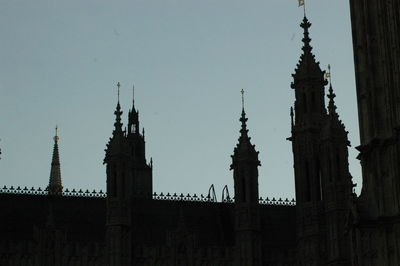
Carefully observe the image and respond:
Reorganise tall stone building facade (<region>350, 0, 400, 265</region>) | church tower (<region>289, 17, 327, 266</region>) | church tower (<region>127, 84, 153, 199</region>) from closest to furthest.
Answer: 1. tall stone building facade (<region>350, 0, 400, 265</region>)
2. church tower (<region>289, 17, 327, 266</region>)
3. church tower (<region>127, 84, 153, 199</region>)

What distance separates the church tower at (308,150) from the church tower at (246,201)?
6.12 feet

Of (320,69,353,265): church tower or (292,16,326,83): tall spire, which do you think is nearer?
(320,69,353,265): church tower

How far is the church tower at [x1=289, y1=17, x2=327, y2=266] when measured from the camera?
41.0 m

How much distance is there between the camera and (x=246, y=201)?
41.9 m

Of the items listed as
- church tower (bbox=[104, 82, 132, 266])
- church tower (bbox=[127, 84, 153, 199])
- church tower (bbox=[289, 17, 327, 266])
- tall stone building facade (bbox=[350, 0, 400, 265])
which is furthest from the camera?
church tower (bbox=[127, 84, 153, 199])

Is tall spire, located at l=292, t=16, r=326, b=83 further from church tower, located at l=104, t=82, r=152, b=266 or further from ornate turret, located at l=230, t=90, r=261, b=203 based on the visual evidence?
church tower, located at l=104, t=82, r=152, b=266

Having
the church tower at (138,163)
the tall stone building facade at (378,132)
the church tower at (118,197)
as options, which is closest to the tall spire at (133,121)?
the church tower at (138,163)

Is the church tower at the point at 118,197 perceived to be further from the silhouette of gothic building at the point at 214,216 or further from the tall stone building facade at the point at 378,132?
the tall stone building facade at the point at 378,132

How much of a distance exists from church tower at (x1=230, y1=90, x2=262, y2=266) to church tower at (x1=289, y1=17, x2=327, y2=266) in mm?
1867

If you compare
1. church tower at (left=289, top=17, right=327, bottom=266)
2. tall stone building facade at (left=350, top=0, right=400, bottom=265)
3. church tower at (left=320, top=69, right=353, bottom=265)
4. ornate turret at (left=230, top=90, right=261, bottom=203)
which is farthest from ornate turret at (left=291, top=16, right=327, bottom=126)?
tall stone building facade at (left=350, top=0, right=400, bottom=265)

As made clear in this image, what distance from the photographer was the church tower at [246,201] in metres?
41.2

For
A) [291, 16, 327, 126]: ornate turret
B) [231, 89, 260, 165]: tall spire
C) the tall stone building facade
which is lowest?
the tall stone building facade

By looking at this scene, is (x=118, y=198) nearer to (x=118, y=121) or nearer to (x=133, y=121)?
(x=118, y=121)

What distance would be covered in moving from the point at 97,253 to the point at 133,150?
1495 cm
